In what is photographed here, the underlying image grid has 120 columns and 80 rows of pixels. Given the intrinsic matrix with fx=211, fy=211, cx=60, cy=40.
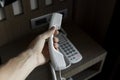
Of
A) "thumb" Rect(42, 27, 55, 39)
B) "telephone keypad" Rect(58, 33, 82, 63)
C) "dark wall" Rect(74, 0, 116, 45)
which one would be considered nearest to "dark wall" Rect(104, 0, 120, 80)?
"dark wall" Rect(74, 0, 116, 45)

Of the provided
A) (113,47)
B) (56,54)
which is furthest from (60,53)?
(113,47)

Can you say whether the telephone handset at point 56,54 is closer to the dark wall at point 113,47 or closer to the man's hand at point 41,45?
the man's hand at point 41,45

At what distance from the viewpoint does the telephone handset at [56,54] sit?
82cm

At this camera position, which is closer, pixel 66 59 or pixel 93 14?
pixel 66 59

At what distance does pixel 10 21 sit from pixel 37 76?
266 mm

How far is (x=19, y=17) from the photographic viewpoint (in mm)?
934

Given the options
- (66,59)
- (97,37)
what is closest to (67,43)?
(66,59)

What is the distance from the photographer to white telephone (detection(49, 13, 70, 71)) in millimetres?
824

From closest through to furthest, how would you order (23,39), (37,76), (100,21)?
(37,76)
(23,39)
(100,21)

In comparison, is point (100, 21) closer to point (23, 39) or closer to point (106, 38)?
point (106, 38)

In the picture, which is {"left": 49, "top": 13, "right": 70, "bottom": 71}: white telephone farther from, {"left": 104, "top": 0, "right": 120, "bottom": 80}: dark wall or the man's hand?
{"left": 104, "top": 0, "right": 120, "bottom": 80}: dark wall

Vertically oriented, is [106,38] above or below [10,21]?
below

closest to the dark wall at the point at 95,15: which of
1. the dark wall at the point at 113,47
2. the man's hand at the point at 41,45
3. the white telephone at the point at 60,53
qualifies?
the dark wall at the point at 113,47

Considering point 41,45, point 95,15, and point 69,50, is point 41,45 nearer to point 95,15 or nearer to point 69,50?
point 69,50
